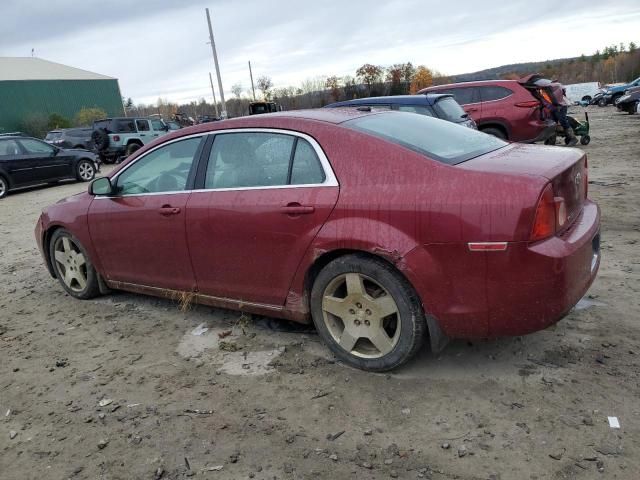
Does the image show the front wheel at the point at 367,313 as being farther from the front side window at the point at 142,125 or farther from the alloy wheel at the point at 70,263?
the front side window at the point at 142,125

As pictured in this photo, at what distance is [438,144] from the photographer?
337 centimetres

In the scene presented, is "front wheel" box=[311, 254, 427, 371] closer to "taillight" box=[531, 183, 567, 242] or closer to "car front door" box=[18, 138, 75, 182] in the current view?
"taillight" box=[531, 183, 567, 242]

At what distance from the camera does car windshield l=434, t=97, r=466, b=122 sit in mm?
8163

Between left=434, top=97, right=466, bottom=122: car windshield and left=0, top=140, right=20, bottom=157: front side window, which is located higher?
left=0, top=140, right=20, bottom=157: front side window

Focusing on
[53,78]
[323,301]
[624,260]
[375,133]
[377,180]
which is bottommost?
[624,260]

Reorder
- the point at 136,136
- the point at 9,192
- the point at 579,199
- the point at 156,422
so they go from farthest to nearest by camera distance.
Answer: the point at 136,136, the point at 9,192, the point at 579,199, the point at 156,422

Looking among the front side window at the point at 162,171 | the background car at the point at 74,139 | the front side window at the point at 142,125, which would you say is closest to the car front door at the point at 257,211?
the front side window at the point at 162,171

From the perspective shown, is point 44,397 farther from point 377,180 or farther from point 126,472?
point 377,180

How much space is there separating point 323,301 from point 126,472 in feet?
4.70

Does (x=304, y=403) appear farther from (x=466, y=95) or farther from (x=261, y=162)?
(x=466, y=95)

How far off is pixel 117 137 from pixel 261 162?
20576 mm

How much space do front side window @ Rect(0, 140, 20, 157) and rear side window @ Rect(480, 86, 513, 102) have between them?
1208 cm

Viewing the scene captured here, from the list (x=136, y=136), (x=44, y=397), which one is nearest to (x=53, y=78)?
(x=136, y=136)

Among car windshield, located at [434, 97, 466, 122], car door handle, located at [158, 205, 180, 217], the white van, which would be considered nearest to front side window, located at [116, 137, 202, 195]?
car door handle, located at [158, 205, 180, 217]
